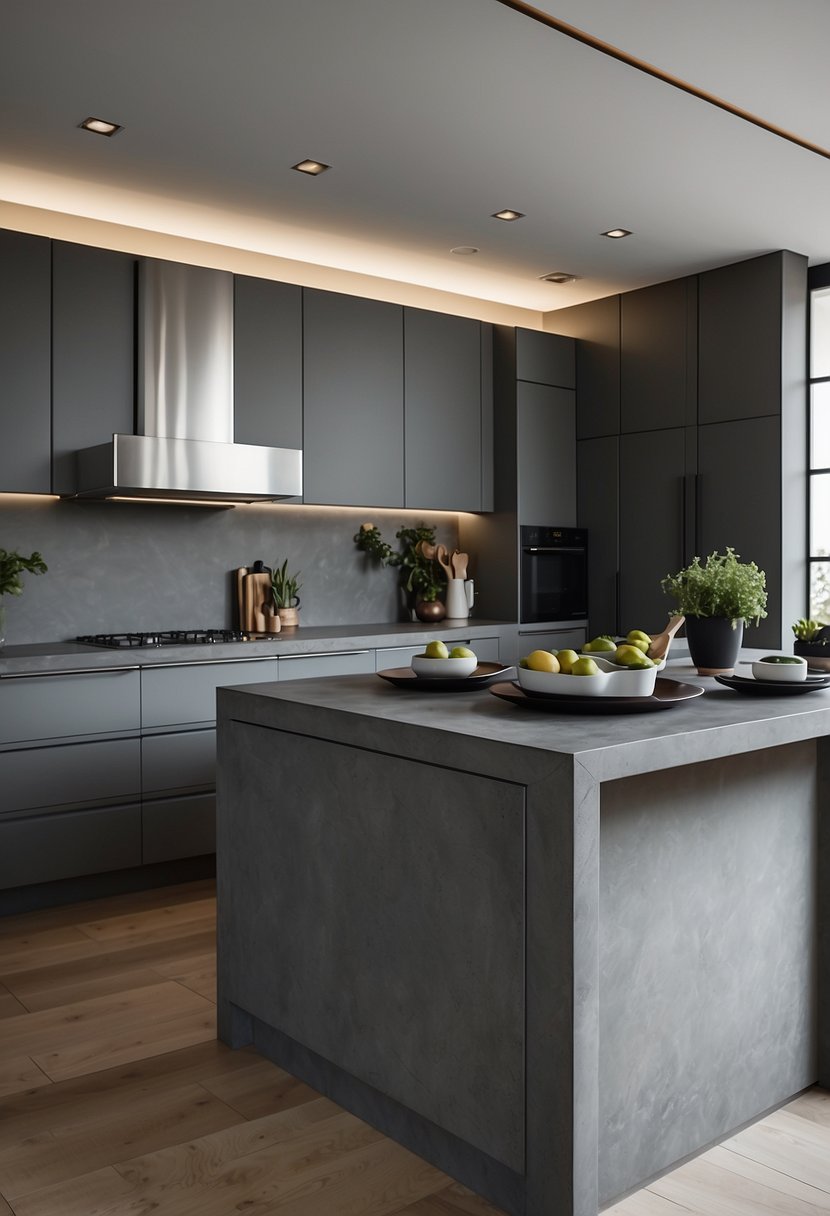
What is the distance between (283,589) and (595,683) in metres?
2.98

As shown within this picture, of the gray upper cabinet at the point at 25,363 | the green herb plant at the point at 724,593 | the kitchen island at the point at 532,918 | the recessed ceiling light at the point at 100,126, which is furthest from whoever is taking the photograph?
the gray upper cabinet at the point at 25,363

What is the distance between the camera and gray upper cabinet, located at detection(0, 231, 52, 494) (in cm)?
379

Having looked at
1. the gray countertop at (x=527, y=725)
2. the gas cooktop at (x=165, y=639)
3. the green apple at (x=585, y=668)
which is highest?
the green apple at (x=585, y=668)

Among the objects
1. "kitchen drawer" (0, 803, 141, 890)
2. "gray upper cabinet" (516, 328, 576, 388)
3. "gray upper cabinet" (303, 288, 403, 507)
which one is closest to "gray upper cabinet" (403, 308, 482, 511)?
"gray upper cabinet" (303, 288, 403, 507)

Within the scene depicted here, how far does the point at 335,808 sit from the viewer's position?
2156 millimetres

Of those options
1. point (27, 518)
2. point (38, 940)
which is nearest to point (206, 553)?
point (27, 518)

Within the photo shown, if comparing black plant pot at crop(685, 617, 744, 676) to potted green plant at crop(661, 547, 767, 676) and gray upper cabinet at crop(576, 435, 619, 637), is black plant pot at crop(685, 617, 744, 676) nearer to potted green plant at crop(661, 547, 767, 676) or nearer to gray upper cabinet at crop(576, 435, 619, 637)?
potted green plant at crop(661, 547, 767, 676)

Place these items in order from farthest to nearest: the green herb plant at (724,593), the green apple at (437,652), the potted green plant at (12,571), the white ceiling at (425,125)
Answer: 1. the potted green plant at (12,571)
2. the white ceiling at (425,125)
3. the green herb plant at (724,593)
4. the green apple at (437,652)

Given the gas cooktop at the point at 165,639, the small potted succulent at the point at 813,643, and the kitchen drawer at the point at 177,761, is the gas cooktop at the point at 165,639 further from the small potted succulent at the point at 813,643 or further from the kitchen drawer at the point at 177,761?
the small potted succulent at the point at 813,643

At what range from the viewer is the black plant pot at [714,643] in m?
2.70

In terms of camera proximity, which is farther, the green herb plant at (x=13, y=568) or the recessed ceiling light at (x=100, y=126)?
the green herb plant at (x=13, y=568)

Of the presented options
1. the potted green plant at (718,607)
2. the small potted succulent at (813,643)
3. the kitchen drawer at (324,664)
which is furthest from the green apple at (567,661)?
the kitchen drawer at (324,664)

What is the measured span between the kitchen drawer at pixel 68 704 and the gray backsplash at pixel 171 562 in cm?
66

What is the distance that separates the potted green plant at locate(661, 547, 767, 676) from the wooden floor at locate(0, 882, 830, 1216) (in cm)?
105
